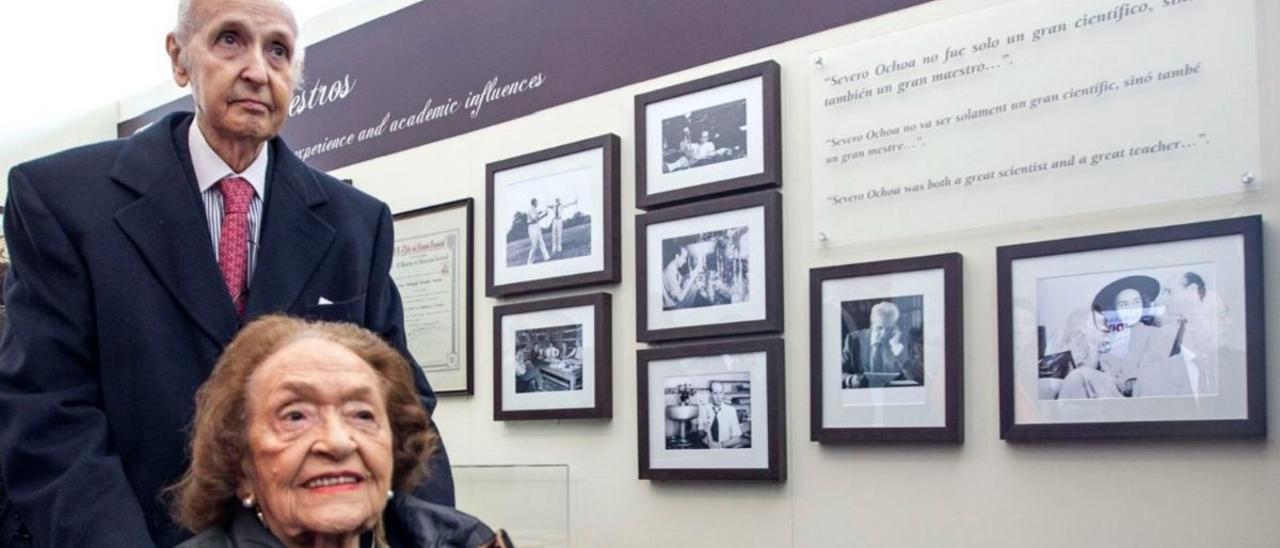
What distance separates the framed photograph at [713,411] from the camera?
2381 millimetres

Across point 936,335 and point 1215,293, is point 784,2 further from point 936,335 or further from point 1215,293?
point 1215,293

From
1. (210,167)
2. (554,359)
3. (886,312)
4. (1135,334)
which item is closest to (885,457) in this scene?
(886,312)

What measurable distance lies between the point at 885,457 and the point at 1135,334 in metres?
0.51

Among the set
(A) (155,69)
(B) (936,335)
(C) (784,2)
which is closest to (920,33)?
(C) (784,2)

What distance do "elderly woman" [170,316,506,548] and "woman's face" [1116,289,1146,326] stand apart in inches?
41.7

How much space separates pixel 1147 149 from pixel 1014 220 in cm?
24

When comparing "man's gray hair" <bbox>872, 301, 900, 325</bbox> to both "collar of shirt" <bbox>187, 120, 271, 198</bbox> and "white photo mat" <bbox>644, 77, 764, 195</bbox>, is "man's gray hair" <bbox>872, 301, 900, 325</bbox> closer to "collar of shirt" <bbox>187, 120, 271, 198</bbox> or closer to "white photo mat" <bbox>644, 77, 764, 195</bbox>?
"white photo mat" <bbox>644, 77, 764, 195</bbox>

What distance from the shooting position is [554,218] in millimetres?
2857

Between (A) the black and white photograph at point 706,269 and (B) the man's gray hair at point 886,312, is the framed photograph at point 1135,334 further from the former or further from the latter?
(A) the black and white photograph at point 706,269

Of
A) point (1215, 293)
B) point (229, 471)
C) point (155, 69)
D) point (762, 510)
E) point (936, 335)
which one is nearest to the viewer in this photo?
point (229, 471)

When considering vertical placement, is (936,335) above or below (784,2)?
below

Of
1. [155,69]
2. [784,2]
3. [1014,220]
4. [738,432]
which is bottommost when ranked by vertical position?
[738,432]

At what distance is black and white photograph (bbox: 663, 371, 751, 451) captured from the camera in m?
2.44

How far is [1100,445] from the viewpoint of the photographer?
1.95m
